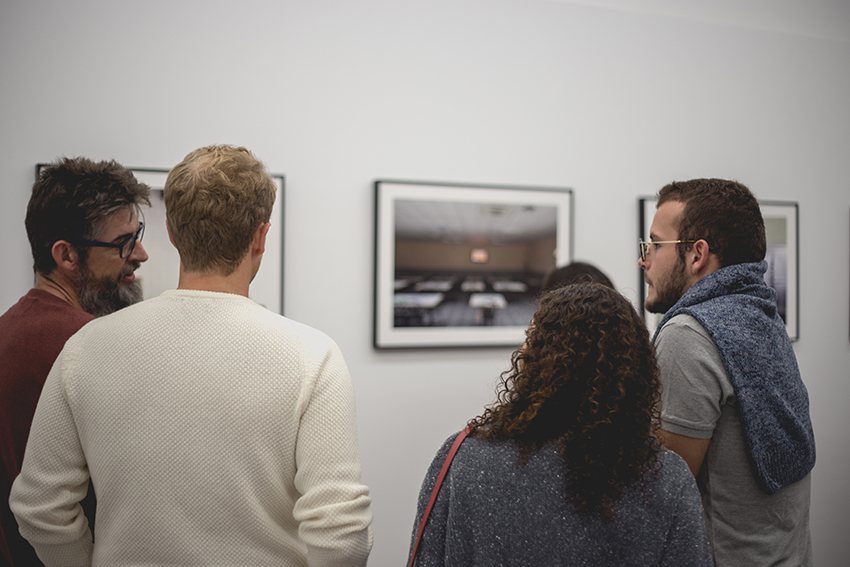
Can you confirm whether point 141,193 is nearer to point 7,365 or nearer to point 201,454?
point 7,365

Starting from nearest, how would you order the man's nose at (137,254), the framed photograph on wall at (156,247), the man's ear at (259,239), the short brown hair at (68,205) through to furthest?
the man's ear at (259,239) → the short brown hair at (68,205) → the man's nose at (137,254) → the framed photograph on wall at (156,247)

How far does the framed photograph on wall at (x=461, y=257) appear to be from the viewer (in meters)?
2.53

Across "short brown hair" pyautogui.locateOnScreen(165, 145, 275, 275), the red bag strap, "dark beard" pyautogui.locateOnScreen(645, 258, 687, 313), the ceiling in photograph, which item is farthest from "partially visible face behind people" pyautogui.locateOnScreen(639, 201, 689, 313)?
the ceiling in photograph

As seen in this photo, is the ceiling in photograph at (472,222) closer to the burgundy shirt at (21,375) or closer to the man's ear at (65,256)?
the man's ear at (65,256)

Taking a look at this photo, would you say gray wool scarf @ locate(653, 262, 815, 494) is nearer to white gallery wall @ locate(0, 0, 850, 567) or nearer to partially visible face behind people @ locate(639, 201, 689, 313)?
partially visible face behind people @ locate(639, 201, 689, 313)

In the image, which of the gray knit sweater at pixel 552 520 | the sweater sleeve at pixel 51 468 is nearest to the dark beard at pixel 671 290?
the gray knit sweater at pixel 552 520

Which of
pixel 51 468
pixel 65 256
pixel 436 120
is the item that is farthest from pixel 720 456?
pixel 436 120

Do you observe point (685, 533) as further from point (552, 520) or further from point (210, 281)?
point (210, 281)

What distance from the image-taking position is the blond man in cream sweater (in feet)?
3.20

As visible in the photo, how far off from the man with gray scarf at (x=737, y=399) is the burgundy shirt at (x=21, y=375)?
4.67 feet

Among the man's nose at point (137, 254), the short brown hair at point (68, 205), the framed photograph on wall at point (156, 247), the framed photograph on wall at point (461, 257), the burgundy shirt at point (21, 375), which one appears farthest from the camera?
the framed photograph on wall at point (461, 257)

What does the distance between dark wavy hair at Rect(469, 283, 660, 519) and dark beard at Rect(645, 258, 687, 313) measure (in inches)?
19.8

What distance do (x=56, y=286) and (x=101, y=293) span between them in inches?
4.0

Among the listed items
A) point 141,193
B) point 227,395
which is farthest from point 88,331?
point 141,193
